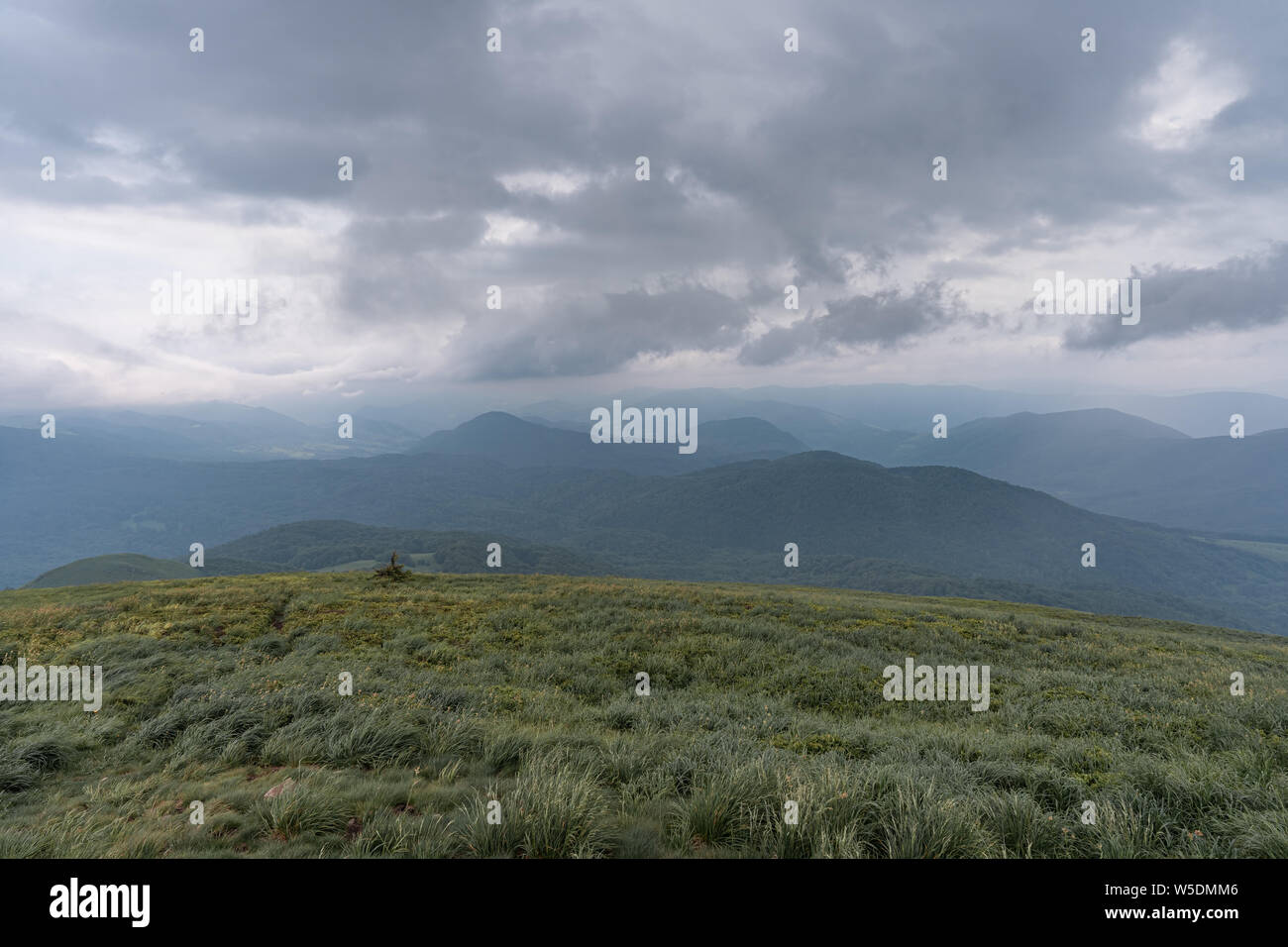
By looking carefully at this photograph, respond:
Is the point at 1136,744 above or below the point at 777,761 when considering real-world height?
below

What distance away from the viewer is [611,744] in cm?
843

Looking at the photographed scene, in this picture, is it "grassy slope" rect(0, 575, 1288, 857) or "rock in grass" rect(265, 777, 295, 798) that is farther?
"rock in grass" rect(265, 777, 295, 798)

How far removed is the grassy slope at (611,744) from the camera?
5.59 m

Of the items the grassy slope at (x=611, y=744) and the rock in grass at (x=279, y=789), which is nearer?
the grassy slope at (x=611, y=744)

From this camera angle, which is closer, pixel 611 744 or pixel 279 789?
pixel 279 789

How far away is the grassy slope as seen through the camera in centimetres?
559

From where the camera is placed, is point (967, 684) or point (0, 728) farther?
point (967, 684)

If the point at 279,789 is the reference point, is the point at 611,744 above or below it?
below
